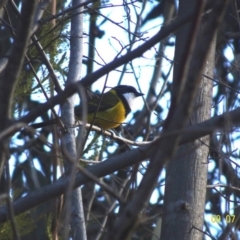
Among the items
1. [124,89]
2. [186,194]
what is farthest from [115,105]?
[186,194]

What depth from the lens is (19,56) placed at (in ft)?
5.52

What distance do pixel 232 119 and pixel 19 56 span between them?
1.75ft

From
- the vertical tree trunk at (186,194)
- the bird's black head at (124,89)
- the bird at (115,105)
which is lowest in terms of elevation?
the vertical tree trunk at (186,194)

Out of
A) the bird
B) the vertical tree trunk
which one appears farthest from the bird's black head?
the vertical tree trunk

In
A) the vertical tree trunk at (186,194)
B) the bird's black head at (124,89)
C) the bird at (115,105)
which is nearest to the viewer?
the vertical tree trunk at (186,194)

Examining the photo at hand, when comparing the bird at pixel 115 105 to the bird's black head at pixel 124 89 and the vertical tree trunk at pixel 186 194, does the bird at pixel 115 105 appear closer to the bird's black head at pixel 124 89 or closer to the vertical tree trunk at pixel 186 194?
the bird's black head at pixel 124 89

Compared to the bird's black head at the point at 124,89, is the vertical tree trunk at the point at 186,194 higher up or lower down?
lower down

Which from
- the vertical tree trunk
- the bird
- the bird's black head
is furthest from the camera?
the bird's black head

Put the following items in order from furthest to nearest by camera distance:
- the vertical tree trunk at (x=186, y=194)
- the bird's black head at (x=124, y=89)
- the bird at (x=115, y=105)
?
the bird's black head at (x=124, y=89) → the bird at (x=115, y=105) → the vertical tree trunk at (x=186, y=194)

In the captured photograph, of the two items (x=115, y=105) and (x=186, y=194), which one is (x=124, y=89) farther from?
(x=186, y=194)

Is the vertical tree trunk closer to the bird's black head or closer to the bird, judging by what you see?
the bird

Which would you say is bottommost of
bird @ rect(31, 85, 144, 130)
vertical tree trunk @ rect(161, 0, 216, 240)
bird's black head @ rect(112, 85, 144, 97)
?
vertical tree trunk @ rect(161, 0, 216, 240)

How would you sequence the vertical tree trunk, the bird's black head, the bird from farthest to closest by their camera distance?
the bird's black head < the bird < the vertical tree trunk

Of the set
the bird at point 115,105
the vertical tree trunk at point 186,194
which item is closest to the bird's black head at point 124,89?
the bird at point 115,105
